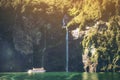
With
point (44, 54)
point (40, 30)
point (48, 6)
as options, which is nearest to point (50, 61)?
point (44, 54)

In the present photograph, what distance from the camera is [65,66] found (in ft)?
201

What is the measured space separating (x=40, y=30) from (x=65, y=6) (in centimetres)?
657

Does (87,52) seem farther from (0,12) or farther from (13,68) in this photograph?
(0,12)

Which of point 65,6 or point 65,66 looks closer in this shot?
point 65,66

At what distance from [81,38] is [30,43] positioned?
8508mm

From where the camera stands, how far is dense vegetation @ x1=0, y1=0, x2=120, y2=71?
198 ft

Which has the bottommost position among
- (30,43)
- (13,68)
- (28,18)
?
(13,68)

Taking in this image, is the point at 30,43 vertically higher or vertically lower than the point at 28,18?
lower

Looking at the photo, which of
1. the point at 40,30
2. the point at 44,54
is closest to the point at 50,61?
the point at 44,54

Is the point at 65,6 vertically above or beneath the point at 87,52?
above

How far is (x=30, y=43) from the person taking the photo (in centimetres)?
6356

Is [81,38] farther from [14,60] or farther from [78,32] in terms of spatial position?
[14,60]

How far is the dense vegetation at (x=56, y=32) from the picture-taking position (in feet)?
198

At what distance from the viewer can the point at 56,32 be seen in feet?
211
